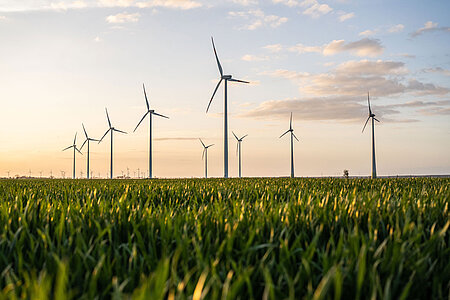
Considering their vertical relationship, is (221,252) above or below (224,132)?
below

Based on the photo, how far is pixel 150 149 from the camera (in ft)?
231

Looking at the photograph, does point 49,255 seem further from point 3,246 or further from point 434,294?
point 434,294

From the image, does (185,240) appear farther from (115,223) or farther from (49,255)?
(115,223)

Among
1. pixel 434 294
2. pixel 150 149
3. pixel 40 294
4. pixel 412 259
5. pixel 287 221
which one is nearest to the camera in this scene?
pixel 40 294

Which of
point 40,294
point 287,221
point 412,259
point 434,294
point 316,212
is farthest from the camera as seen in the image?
point 316,212

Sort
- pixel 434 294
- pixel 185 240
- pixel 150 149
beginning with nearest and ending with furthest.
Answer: pixel 434 294
pixel 185 240
pixel 150 149

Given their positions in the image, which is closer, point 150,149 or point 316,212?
point 316,212

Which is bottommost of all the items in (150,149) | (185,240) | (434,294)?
(434,294)

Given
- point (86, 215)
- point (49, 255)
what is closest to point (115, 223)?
point (86, 215)

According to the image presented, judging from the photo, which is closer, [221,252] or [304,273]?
[304,273]

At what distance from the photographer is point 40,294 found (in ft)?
5.54

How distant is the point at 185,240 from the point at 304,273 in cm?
94

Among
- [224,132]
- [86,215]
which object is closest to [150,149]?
[224,132]

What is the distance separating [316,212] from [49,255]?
2799mm
